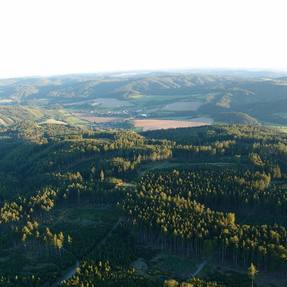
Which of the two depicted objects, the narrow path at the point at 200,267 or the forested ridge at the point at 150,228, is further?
the narrow path at the point at 200,267

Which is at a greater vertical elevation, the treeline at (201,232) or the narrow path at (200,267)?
the treeline at (201,232)

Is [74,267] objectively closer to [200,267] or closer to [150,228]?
[150,228]

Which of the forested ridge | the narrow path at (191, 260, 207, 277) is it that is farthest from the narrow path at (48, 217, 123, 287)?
the narrow path at (191, 260, 207, 277)

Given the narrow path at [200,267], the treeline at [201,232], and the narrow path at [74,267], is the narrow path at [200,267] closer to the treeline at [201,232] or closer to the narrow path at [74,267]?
the treeline at [201,232]

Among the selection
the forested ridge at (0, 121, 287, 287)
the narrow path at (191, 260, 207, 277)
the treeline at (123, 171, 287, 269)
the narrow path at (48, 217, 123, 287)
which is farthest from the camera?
the treeline at (123, 171, 287, 269)

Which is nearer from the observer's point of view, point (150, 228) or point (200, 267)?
point (200, 267)

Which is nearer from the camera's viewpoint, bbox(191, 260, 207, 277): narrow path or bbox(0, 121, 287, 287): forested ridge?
bbox(0, 121, 287, 287): forested ridge

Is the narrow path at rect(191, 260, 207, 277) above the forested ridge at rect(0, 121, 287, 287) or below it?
below

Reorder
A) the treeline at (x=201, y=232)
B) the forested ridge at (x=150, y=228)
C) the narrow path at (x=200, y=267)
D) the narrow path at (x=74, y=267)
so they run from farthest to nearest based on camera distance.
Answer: the treeline at (x=201, y=232) < the narrow path at (x=200, y=267) < the narrow path at (x=74, y=267) < the forested ridge at (x=150, y=228)

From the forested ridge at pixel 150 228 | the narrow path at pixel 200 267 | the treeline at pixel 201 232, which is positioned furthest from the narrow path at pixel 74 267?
the narrow path at pixel 200 267

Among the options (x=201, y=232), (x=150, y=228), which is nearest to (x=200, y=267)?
(x=201, y=232)

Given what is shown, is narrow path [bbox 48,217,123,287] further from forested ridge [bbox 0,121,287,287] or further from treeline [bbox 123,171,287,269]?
treeline [bbox 123,171,287,269]

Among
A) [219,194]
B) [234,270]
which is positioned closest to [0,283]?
[234,270]
